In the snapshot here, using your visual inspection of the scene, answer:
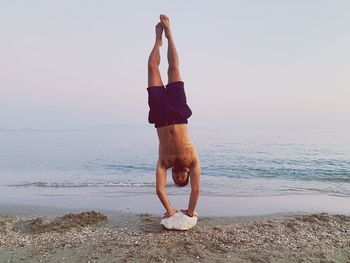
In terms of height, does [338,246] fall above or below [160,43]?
below

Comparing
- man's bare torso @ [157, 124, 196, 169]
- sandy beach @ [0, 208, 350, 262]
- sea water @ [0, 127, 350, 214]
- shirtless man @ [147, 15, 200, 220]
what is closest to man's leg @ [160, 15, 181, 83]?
shirtless man @ [147, 15, 200, 220]

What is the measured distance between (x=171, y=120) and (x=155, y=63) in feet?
3.95

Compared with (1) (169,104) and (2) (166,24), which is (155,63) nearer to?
(2) (166,24)

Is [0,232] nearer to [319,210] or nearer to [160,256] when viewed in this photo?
[160,256]

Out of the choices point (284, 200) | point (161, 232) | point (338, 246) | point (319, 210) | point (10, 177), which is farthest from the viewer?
point (10, 177)

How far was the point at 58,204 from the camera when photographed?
34.1ft

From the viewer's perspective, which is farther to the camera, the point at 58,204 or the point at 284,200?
the point at 284,200

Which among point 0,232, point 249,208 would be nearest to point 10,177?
point 0,232

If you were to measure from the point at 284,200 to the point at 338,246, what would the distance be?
17.0ft

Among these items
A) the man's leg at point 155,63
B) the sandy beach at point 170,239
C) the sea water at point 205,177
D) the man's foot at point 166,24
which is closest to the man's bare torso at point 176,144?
the man's leg at point 155,63

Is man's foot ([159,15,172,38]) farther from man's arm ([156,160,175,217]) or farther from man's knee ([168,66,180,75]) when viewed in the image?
man's arm ([156,160,175,217])

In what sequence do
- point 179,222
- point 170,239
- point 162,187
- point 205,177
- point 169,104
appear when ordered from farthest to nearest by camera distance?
point 205,177
point 162,187
point 179,222
point 169,104
point 170,239

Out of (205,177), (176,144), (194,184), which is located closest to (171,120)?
(176,144)

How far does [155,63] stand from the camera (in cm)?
712
